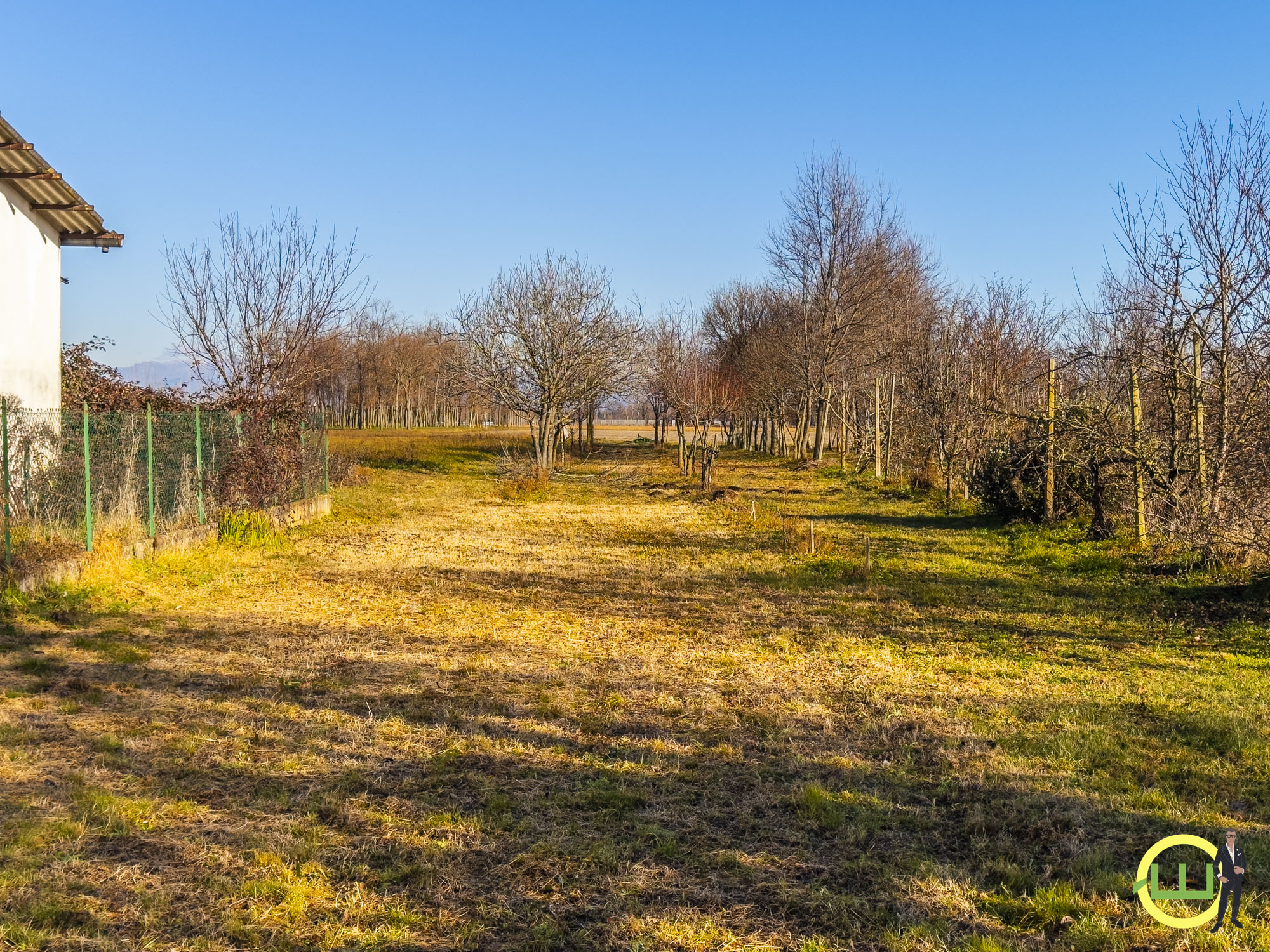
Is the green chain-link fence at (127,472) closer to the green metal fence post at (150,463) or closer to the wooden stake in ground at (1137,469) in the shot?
the green metal fence post at (150,463)

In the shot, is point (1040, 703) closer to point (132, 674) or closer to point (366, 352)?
point (132, 674)

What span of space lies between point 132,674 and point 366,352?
2555 inches

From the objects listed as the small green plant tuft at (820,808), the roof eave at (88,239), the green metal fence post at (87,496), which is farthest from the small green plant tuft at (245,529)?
the small green plant tuft at (820,808)

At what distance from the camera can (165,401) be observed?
15.1 metres

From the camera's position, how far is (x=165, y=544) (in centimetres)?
1122

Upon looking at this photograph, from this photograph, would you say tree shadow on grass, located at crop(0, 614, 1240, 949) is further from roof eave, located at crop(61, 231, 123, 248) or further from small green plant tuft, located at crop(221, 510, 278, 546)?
roof eave, located at crop(61, 231, 123, 248)

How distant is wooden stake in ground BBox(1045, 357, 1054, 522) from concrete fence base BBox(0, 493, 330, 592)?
38.6ft

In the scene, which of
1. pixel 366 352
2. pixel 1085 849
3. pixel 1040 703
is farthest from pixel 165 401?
pixel 366 352

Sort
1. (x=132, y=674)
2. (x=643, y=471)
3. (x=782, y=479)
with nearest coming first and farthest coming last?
(x=132, y=674)
(x=782, y=479)
(x=643, y=471)

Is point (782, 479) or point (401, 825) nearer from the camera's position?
point (401, 825)

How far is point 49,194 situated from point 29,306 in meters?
1.59

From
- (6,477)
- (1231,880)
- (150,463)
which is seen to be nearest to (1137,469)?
(1231,880)

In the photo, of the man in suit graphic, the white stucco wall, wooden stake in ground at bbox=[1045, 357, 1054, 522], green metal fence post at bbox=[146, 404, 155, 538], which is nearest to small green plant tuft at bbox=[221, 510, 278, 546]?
green metal fence post at bbox=[146, 404, 155, 538]

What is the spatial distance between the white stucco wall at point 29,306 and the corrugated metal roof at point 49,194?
167mm
